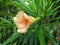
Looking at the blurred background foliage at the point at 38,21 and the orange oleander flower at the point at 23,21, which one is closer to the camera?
the orange oleander flower at the point at 23,21

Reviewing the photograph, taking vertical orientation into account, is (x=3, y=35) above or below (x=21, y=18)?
below

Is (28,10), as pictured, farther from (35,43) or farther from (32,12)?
(35,43)

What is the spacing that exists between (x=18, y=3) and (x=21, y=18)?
199mm

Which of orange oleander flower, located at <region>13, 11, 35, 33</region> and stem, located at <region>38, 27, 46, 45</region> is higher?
orange oleander flower, located at <region>13, 11, 35, 33</region>

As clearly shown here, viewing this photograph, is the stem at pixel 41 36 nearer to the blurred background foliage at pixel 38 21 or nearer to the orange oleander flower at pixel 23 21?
the blurred background foliage at pixel 38 21

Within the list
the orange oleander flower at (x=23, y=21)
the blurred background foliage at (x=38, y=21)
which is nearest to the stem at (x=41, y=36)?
the blurred background foliage at (x=38, y=21)

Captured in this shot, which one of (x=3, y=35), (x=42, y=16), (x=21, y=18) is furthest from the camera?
(x=3, y=35)

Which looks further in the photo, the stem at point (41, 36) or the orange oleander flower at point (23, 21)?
the stem at point (41, 36)

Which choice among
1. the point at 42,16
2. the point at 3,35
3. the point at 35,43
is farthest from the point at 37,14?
the point at 3,35

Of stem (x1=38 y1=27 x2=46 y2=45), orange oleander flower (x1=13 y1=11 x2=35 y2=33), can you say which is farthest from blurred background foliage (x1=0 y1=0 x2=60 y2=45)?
orange oleander flower (x1=13 y1=11 x2=35 y2=33)

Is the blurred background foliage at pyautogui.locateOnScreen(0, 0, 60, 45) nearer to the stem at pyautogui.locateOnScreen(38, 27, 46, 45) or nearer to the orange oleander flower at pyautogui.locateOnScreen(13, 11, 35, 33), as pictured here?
the stem at pyautogui.locateOnScreen(38, 27, 46, 45)

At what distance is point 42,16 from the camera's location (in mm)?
1202

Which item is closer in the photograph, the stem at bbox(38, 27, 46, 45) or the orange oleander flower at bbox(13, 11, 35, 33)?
the orange oleander flower at bbox(13, 11, 35, 33)

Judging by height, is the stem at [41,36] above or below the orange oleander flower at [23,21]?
below
